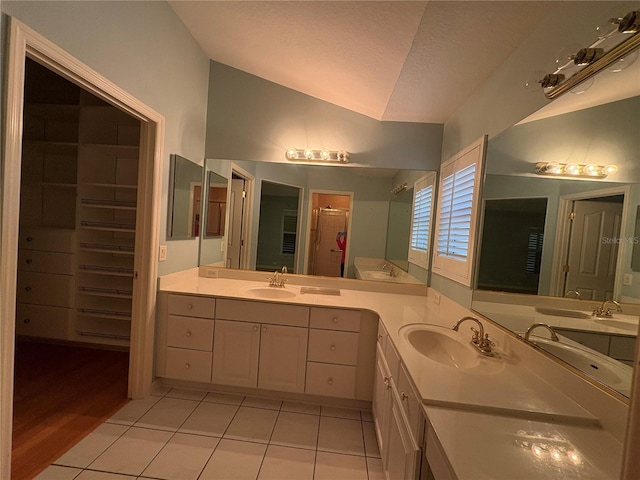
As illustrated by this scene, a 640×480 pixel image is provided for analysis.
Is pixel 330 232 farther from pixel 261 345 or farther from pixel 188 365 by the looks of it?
pixel 188 365

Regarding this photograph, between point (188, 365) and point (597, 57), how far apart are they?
8.95 feet

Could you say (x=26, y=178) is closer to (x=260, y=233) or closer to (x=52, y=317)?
(x=52, y=317)

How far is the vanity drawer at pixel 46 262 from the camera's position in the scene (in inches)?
109

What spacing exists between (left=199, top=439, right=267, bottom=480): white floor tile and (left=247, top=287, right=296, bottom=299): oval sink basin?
99cm

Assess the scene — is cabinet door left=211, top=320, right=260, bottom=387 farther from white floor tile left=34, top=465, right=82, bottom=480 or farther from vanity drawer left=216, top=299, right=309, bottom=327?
white floor tile left=34, top=465, right=82, bottom=480

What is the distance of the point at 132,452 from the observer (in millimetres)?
1651

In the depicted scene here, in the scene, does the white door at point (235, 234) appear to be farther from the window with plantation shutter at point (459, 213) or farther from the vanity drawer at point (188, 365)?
the window with plantation shutter at point (459, 213)

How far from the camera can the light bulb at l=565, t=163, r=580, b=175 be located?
1.09m

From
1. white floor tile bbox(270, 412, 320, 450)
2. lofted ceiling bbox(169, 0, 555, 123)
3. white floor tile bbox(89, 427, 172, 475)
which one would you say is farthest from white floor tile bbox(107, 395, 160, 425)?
lofted ceiling bbox(169, 0, 555, 123)

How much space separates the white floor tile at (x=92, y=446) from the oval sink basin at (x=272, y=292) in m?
1.15

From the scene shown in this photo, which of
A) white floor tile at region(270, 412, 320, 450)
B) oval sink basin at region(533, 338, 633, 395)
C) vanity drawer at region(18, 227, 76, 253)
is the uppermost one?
vanity drawer at region(18, 227, 76, 253)

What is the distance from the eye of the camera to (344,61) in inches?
76.4

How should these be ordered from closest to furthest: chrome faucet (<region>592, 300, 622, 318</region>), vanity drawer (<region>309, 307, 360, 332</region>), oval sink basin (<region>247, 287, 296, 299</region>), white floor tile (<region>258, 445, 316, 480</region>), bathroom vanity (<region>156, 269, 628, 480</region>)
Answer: bathroom vanity (<region>156, 269, 628, 480</region>)
chrome faucet (<region>592, 300, 622, 318</region>)
white floor tile (<region>258, 445, 316, 480</region>)
vanity drawer (<region>309, 307, 360, 332</region>)
oval sink basin (<region>247, 287, 296, 299</region>)

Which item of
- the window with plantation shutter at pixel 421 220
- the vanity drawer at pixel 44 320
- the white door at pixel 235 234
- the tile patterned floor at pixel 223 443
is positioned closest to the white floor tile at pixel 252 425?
the tile patterned floor at pixel 223 443
